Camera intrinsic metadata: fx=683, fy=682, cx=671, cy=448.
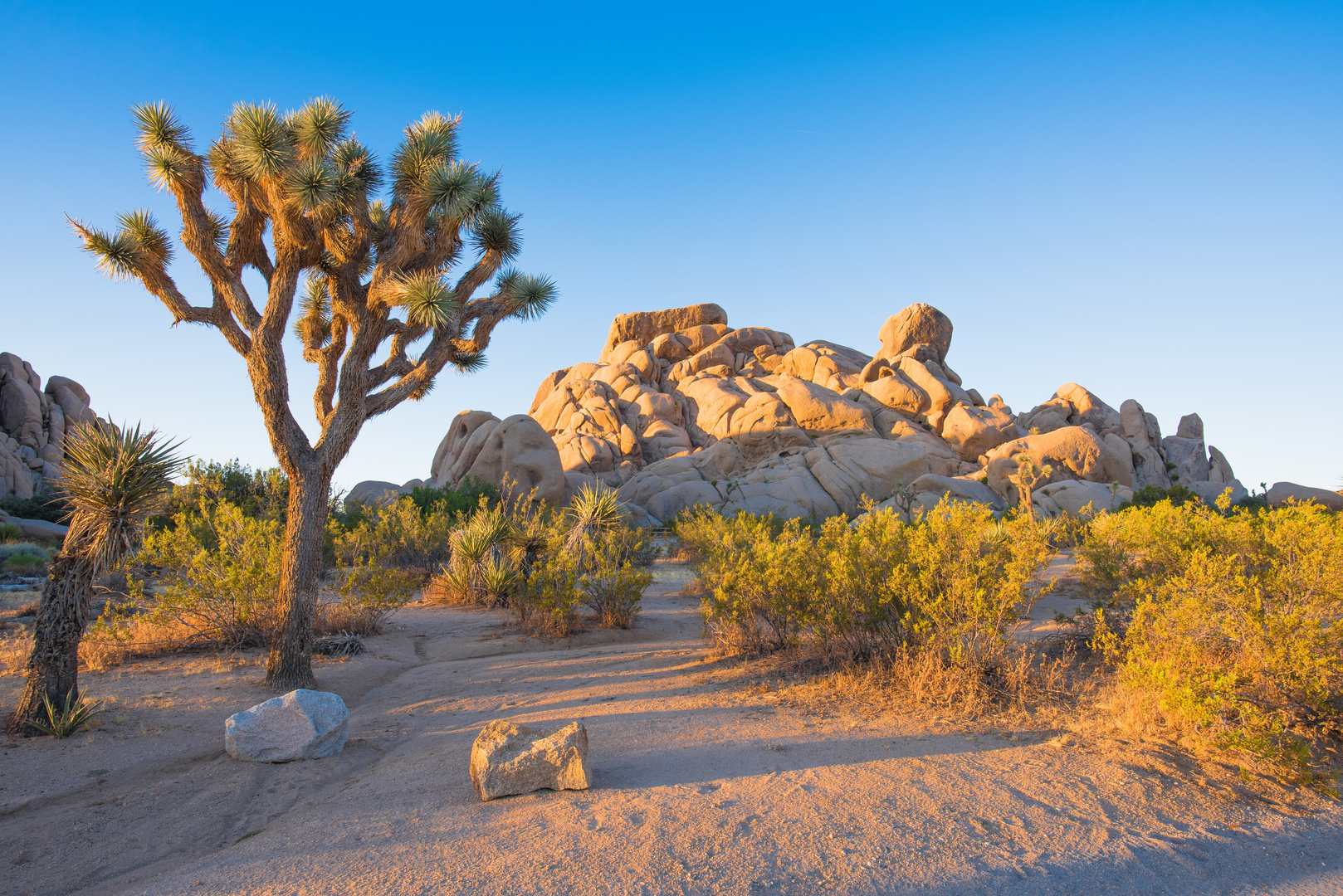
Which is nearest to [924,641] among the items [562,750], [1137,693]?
[1137,693]

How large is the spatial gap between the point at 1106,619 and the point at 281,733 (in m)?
8.76

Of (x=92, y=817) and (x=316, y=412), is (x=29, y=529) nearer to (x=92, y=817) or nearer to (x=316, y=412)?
(x=316, y=412)

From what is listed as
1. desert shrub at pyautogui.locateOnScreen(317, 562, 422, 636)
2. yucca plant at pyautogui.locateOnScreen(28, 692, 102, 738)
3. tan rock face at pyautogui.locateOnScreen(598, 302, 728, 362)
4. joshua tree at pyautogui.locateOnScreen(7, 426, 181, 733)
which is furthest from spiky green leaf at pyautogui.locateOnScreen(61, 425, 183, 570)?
tan rock face at pyautogui.locateOnScreen(598, 302, 728, 362)

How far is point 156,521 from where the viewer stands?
18.0 meters

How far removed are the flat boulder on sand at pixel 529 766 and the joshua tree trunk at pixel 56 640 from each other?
Result: 4.21 metres

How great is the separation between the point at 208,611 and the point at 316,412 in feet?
10.9

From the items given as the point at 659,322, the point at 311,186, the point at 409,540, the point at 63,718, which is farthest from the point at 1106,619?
the point at 659,322

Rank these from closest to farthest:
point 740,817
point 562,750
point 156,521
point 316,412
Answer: point 740,817, point 562,750, point 316,412, point 156,521

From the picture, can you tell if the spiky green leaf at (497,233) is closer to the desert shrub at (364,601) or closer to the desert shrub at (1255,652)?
the desert shrub at (364,601)

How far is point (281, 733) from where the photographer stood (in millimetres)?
5766

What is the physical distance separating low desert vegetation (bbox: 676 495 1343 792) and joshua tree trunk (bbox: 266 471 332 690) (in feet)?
15.7

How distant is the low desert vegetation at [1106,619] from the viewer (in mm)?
5086

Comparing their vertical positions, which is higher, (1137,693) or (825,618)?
(825,618)

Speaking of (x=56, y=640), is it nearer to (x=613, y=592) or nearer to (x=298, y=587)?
(x=298, y=587)
